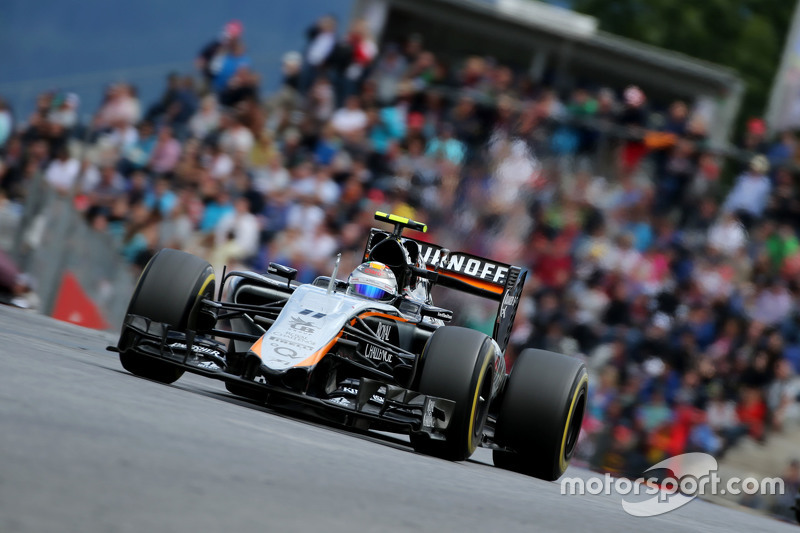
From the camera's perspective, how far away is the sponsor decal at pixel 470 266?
428 inches

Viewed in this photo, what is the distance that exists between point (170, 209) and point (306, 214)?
1.84 m

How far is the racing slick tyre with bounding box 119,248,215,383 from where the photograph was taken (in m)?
8.80

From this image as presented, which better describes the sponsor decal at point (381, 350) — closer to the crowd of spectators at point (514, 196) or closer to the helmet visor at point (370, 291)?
the helmet visor at point (370, 291)

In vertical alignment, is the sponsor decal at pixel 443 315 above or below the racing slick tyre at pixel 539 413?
above

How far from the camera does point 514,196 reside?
55.5ft

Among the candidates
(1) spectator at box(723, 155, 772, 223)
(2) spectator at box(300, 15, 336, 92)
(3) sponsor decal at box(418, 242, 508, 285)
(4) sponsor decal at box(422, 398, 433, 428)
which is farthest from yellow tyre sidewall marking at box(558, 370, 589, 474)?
(2) spectator at box(300, 15, 336, 92)

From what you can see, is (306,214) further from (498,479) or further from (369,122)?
(498,479)

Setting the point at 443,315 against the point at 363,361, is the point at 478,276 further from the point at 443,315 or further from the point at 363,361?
the point at 363,361

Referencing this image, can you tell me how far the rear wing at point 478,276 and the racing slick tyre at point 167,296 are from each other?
77.6 inches

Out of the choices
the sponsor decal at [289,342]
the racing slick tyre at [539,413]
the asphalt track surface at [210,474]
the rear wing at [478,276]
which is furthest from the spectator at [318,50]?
the sponsor decal at [289,342]

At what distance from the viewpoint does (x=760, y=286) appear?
15.9 m

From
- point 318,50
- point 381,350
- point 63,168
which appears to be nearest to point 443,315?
point 381,350

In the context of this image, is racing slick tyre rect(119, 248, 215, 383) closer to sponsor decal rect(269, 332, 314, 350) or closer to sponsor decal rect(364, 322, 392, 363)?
sponsor decal rect(269, 332, 314, 350)

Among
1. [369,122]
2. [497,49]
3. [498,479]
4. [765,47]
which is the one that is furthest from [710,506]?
[765,47]
